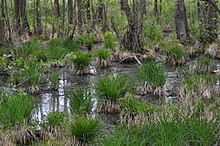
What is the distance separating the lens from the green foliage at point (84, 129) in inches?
226

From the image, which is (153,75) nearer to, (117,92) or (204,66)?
(117,92)

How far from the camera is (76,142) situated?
570 cm

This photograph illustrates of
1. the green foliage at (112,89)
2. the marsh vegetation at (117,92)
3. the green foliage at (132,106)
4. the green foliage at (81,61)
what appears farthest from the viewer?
the green foliage at (81,61)

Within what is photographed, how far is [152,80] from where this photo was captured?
8812 millimetres

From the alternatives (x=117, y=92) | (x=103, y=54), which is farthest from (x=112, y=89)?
(x=103, y=54)

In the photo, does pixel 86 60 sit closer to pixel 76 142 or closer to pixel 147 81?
pixel 147 81

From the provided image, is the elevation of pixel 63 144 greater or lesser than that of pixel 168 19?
lesser

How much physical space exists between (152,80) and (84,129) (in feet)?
11.3

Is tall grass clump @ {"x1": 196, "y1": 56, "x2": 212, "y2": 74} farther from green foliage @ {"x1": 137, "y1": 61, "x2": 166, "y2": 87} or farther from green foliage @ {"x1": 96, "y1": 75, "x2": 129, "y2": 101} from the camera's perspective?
green foliage @ {"x1": 96, "y1": 75, "x2": 129, "y2": 101}

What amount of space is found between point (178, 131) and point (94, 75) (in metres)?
6.59

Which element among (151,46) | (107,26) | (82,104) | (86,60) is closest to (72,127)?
(82,104)

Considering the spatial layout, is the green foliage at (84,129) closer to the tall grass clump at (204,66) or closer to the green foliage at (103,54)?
the tall grass clump at (204,66)

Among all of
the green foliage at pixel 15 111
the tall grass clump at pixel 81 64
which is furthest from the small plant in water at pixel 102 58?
the green foliage at pixel 15 111

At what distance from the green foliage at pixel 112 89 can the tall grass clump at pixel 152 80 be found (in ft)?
2.94
